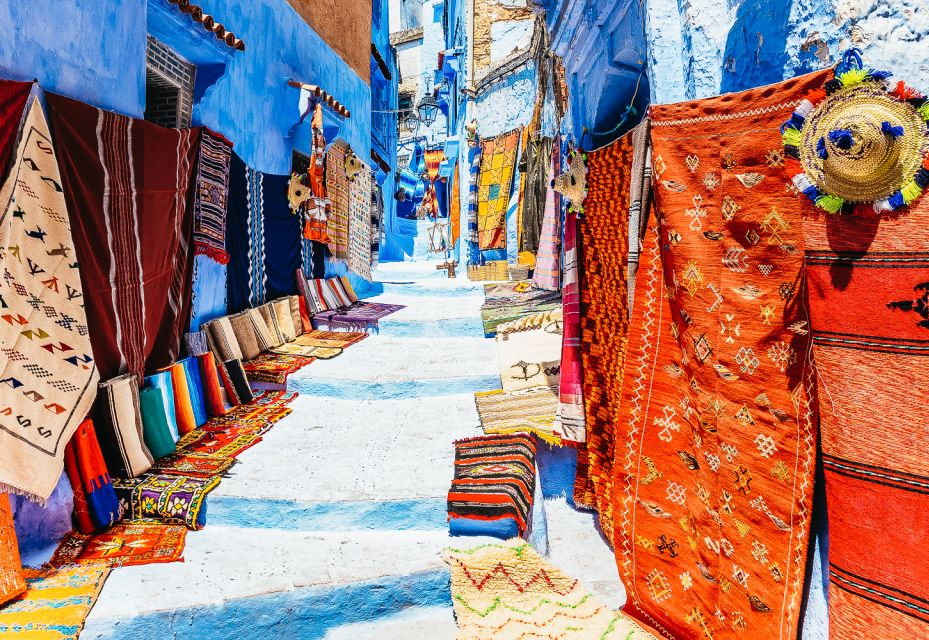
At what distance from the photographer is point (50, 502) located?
9.07ft

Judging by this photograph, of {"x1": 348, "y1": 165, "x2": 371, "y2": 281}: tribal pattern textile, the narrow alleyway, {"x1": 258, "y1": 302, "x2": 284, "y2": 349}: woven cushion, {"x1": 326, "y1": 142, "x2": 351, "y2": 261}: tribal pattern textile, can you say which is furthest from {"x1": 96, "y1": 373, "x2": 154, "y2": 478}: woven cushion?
{"x1": 348, "y1": 165, "x2": 371, "y2": 281}: tribal pattern textile

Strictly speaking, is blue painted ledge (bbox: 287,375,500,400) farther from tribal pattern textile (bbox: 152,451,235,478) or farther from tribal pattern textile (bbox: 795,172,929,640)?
tribal pattern textile (bbox: 795,172,929,640)

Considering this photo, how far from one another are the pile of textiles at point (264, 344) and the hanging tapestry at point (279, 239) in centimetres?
Answer: 24

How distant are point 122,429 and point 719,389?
3470mm

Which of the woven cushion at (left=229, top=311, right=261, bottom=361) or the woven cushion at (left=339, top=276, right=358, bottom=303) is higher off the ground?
the woven cushion at (left=339, top=276, right=358, bottom=303)

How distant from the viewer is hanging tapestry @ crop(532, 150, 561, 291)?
665 centimetres

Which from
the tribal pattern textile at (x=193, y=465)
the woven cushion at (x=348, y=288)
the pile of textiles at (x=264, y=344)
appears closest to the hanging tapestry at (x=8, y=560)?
the tribal pattern textile at (x=193, y=465)

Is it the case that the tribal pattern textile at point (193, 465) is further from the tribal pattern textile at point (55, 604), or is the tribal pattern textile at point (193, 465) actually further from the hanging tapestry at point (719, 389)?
the hanging tapestry at point (719, 389)

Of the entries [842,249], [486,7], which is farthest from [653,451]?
[486,7]

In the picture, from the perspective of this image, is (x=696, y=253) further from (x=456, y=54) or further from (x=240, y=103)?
(x=456, y=54)

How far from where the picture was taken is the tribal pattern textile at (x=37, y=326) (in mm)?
2514

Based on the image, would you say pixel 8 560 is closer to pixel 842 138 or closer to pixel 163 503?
pixel 163 503

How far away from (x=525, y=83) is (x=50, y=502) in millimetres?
10275

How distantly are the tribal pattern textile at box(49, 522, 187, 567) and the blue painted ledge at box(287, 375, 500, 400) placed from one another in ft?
7.22
